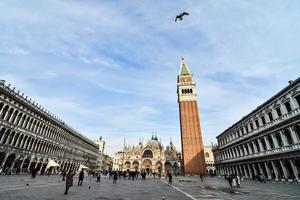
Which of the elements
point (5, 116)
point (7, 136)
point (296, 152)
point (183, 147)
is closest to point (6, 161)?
point (7, 136)

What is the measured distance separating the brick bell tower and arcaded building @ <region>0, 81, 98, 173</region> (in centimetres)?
3179

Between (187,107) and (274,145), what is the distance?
1181 inches

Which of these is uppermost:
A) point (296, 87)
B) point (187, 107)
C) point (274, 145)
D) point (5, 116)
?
point (187, 107)

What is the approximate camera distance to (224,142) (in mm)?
45594

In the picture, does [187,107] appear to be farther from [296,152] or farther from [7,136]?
[7,136]

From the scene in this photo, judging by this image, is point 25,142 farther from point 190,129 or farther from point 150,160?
point 150,160

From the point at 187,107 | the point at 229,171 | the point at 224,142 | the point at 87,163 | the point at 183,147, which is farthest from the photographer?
the point at 87,163

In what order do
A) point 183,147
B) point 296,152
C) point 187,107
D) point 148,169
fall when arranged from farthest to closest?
point 148,169 < point 187,107 < point 183,147 < point 296,152

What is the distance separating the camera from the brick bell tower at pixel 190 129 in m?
47.7

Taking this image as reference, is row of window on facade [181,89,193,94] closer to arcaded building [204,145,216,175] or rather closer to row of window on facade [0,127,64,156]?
arcaded building [204,145,216,175]

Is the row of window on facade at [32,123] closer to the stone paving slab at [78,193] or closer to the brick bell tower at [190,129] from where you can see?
the stone paving slab at [78,193]

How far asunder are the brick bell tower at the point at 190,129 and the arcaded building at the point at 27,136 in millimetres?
31788

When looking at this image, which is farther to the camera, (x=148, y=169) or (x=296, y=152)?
(x=148, y=169)

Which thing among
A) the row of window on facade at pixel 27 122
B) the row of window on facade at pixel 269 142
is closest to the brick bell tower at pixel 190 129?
the row of window on facade at pixel 269 142
